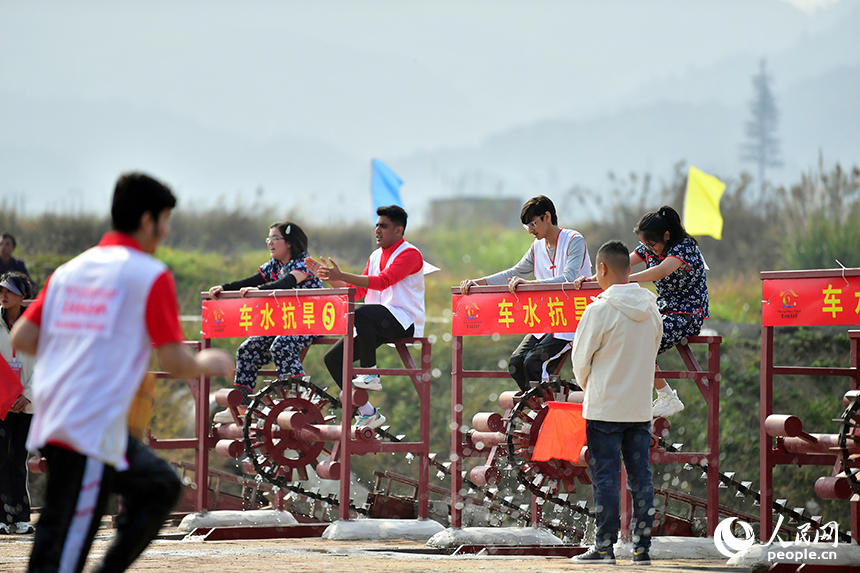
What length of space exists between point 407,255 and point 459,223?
19.1m

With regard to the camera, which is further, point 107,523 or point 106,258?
point 107,523

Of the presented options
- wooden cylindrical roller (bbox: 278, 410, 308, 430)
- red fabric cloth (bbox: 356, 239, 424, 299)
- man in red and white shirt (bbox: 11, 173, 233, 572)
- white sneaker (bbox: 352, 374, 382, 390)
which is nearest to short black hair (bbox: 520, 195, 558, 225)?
red fabric cloth (bbox: 356, 239, 424, 299)

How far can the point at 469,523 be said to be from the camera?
11258mm

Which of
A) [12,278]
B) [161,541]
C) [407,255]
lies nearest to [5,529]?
[161,541]

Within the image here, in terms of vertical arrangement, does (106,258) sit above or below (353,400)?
above

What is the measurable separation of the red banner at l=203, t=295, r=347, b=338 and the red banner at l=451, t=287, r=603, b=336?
900 millimetres

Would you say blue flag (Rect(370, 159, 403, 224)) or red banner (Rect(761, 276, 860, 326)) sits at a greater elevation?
blue flag (Rect(370, 159, 403, 224))

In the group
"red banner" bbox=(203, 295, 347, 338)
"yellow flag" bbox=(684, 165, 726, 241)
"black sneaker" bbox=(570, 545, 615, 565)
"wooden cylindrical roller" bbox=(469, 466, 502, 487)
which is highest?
"yellow flag" bbox=(684, 165, 726, 241)

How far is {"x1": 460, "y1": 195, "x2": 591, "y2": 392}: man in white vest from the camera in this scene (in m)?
7.43

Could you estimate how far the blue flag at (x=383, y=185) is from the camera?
11.9 m

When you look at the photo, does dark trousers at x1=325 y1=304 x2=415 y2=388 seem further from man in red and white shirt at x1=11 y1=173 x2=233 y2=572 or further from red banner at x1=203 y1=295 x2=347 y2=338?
man in red and white shirt at x1=11 y1=173 x2=233 y2=572

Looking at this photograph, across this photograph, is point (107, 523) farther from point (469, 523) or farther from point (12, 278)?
point (469, 523)

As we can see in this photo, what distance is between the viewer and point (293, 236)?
29.1 ft

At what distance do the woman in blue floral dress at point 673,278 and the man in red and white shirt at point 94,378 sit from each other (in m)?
3.92
